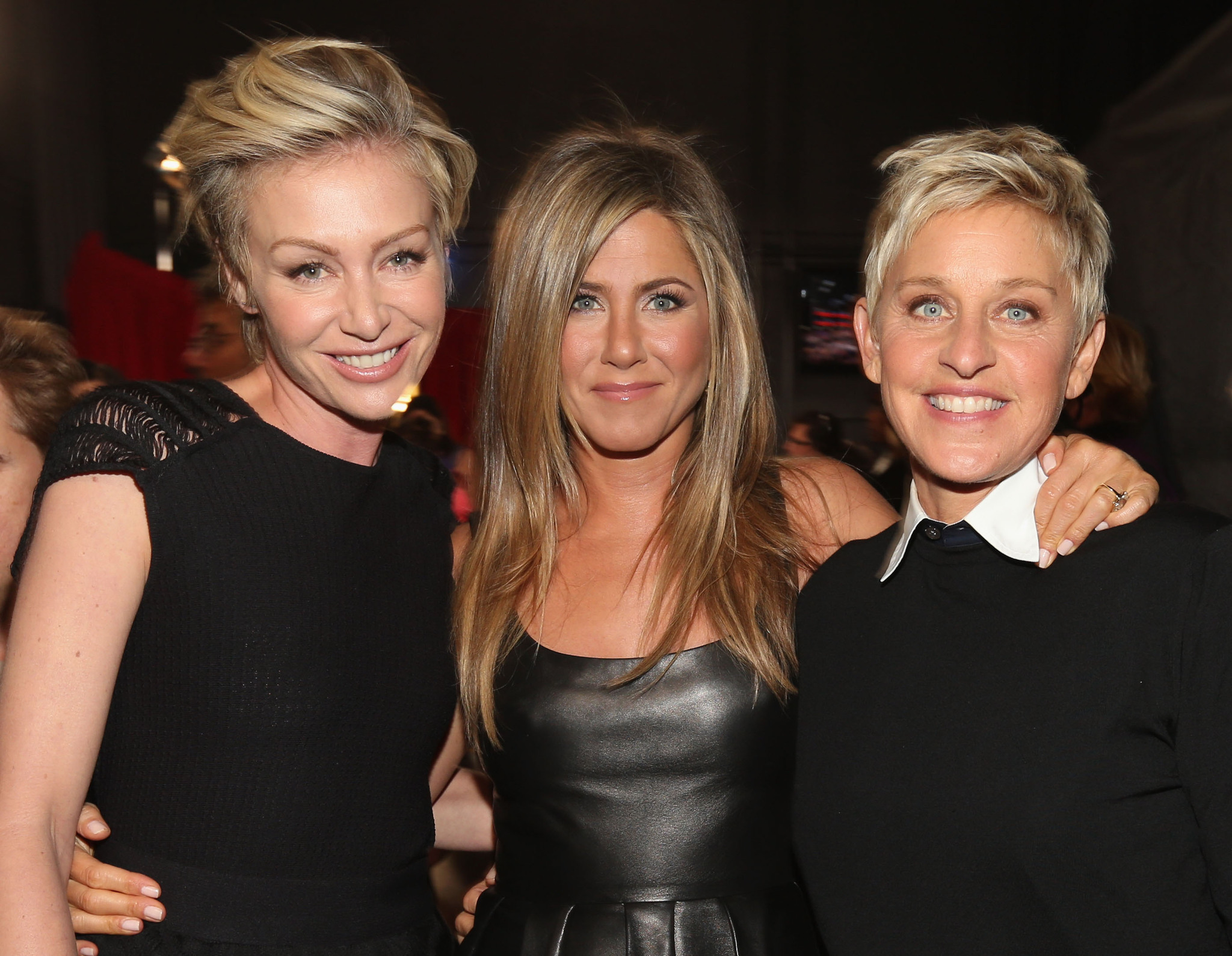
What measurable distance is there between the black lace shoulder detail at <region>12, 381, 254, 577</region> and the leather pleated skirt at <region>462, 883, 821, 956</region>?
35.9 inches

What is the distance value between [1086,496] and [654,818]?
822 millimetres

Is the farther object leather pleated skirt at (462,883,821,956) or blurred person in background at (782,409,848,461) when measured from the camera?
blurred person in background at (782,409,848,461)

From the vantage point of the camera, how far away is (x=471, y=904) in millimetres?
2029

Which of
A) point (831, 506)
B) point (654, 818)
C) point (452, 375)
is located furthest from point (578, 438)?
point (452, 375)

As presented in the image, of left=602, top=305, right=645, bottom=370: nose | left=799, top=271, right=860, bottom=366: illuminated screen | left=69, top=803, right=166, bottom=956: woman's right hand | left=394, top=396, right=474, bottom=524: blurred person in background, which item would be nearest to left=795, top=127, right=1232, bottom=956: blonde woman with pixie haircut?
left=602, top=305, right=645, bottom=370: nose

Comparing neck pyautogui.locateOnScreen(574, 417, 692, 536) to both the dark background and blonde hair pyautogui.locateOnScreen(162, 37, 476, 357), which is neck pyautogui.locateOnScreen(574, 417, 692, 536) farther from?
the dark background

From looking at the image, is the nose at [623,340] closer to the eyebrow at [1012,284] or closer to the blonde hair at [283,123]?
the blonde hair at [283,123]

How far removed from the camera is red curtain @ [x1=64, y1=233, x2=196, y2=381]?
5781 mm

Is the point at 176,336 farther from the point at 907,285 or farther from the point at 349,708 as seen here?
the point at 907,285

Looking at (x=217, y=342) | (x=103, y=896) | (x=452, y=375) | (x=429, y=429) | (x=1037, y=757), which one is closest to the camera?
(x=1037, y=757)

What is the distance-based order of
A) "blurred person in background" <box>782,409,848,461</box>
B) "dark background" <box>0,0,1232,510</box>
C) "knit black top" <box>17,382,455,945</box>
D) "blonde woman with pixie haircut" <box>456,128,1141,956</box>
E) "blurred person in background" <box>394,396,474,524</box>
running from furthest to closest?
"dark background" <box>0,0,1232,510</box>, "blurred person in background" <box>782,409,848,461</box>, "blurred person in background" <box>394,396,474,524</box>, "blonde woman with pixie haircut" <box>456,128,1141,956</box>, "knit black top" <box>17,382,455,945</box>

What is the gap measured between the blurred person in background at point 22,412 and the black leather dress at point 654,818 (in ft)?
3.03

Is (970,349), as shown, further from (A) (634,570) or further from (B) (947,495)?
(A) (634,570)

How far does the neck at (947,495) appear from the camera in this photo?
1.58m
